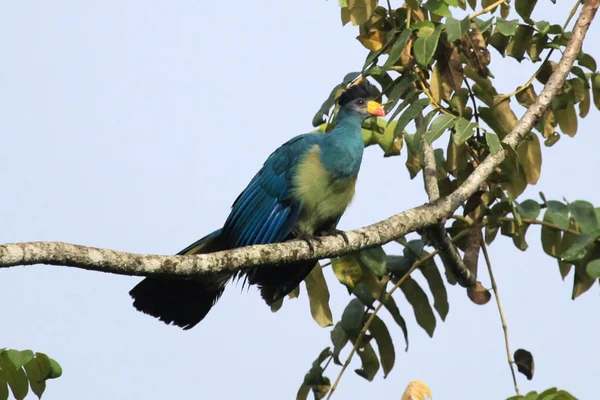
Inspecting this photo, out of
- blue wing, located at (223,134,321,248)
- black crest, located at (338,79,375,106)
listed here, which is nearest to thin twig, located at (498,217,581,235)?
blue wing, located at (223,134,321,248)

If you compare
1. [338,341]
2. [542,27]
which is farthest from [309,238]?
[542,27]

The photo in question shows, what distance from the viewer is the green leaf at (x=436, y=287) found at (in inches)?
195

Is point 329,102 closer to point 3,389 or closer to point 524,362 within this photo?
point 524,362

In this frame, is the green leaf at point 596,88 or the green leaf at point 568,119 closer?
the green leaf at point 596,88

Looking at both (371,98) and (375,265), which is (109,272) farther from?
(371,98)

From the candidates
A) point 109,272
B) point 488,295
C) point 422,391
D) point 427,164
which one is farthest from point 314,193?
point 109,272

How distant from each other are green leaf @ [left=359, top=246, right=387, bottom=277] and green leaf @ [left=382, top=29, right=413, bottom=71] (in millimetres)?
868

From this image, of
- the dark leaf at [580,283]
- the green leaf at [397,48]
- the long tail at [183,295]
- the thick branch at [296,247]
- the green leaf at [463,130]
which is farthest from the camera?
the long tail at [183,295]

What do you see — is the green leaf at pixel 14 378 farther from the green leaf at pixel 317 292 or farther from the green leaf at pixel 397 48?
the green leaf at pixel 397 48

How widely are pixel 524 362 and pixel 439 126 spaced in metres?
1.18

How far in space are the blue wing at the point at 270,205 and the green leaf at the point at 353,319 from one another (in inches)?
22.9

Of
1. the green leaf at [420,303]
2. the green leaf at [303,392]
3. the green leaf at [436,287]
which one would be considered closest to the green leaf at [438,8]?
the green leaf at [436,287]

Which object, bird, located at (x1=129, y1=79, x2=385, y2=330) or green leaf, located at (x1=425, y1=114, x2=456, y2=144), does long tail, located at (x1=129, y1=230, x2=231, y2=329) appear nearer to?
bird, located at (x1=129, y1=79, x2=385, y2=330)

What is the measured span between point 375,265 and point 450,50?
3.62 ft
